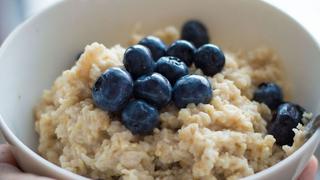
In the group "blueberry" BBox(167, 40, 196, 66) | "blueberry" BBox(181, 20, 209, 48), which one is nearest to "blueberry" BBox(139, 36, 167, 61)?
"blueberry" BBox(167, 40, 196, 66)

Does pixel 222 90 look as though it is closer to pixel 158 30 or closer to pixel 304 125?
pixel 304 125

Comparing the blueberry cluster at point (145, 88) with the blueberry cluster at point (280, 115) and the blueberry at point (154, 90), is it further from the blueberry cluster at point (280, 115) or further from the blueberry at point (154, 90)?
the blueberry cluster at point (280, 115)

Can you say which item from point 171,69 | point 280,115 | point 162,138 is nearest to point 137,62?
point 171,69

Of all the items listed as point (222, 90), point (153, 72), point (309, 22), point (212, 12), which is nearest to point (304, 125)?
point (222, 90)

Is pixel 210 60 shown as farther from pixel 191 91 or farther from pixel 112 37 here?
pixel 112 37

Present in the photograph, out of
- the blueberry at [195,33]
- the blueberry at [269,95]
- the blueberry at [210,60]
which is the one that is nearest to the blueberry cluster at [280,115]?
the blueberry at [269,95]

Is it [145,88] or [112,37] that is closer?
[145,88]
